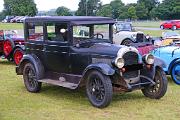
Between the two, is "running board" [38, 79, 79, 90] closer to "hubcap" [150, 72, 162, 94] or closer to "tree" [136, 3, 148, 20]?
"hubcap" [150, 72, 162, 94]

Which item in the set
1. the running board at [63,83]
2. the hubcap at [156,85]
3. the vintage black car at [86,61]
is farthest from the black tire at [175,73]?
the running board at [63,83]

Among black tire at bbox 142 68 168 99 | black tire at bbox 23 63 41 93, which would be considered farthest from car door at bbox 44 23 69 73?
black tire at bbox 142 68 168 99

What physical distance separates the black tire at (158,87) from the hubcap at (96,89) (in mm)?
1268

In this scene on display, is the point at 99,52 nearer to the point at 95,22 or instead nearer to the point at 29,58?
the point at 95,22

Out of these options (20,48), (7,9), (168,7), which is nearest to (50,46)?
(20,48)

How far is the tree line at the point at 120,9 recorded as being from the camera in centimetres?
8031

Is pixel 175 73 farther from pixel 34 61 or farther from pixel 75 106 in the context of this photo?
pixel 34 61

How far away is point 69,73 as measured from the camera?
28.4 ft

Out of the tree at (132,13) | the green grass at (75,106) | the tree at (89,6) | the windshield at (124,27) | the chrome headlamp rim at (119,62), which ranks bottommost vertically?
the green grass at (75,106)

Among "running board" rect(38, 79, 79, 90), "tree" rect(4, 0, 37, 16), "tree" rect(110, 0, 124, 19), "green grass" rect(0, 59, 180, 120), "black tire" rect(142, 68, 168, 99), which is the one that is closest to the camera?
"green grass" rect(0, 59, 180, 120)

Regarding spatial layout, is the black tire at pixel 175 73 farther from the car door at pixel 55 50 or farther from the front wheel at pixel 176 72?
the car door at pixel 55 50

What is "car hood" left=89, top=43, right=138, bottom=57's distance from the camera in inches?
310

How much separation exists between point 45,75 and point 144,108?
2.61m

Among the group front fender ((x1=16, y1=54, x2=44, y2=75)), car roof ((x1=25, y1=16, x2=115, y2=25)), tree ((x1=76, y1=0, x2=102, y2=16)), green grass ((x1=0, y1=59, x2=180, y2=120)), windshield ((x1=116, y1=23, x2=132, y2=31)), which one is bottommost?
green grass ((x1=0, y1=59, x2=180, y2=120))
